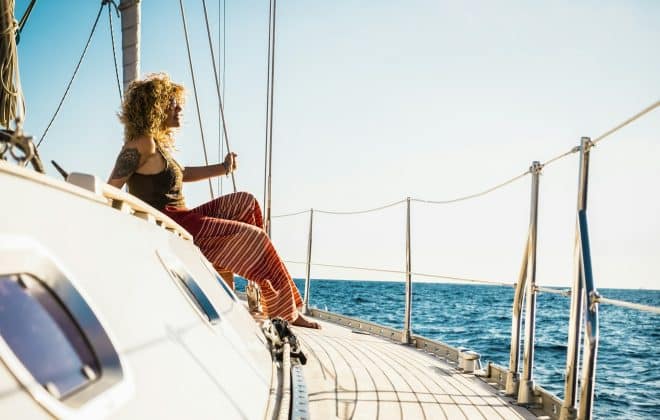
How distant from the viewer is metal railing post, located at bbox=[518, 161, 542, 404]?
2314 millimetres

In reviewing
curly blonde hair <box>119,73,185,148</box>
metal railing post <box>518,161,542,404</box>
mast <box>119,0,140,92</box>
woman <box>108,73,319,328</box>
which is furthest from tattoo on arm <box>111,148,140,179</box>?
metal railing post <box>518,161,542,404</box>

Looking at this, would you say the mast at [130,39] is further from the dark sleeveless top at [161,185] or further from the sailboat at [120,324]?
the sailboat at [120,324]

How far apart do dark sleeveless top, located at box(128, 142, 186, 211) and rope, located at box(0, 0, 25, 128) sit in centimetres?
80

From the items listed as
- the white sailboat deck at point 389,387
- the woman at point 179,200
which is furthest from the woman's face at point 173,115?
the white sailboat deck at point 389,387

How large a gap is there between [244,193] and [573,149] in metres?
1.47

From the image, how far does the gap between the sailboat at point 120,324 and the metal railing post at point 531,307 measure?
37 cm

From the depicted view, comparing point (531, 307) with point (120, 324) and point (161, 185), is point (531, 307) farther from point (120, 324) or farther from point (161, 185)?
point (120, 324)

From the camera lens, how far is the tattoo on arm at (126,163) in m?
2.22

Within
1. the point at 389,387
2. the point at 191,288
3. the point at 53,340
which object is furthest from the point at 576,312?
the point at 53,340

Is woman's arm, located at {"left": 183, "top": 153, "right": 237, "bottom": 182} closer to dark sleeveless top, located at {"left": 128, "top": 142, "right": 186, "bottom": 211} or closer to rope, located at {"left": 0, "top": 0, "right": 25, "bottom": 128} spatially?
dark sleeveless top, located at {"left": 128, "top": 142, "right": 186, "bottom": 211}

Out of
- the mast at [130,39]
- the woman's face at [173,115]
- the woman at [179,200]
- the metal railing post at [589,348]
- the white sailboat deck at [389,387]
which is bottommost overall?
the white sailboat deck at [389,387]

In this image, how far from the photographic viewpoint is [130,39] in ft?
9.71

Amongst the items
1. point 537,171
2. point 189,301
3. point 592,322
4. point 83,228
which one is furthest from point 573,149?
point 83,228

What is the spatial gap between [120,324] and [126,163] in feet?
5.28
